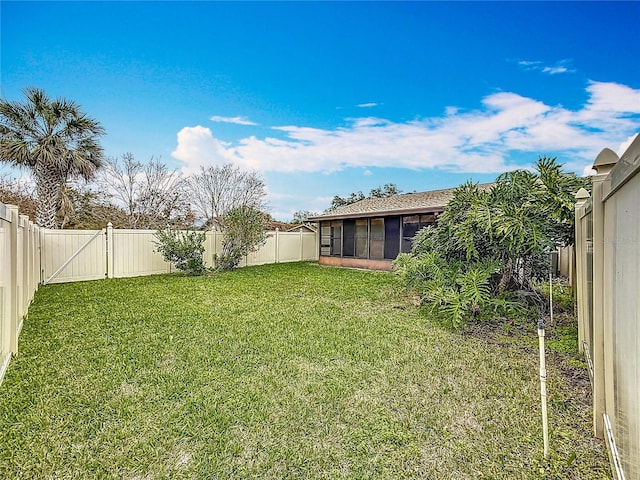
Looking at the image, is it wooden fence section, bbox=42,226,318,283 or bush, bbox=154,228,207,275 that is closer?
wooden fence section, bbox=42,226,318,283

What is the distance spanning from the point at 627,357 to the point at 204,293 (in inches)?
300

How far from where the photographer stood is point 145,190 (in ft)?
58.2

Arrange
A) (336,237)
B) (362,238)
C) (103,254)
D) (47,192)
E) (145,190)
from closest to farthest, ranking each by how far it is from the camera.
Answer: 1. (103,254)
2. (47,192)
3. (362,238)
4. (336,237)
5. (145,190)

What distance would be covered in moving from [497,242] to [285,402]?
434cm

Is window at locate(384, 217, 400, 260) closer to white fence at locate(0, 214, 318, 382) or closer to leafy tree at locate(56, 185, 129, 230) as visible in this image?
white fence at locate(0, 214, 318, 382)

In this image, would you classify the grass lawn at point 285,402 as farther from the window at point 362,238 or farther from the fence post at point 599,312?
the window at point 362,238

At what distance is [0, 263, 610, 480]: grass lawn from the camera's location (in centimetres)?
221

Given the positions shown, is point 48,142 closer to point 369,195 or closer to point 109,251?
point 109,251

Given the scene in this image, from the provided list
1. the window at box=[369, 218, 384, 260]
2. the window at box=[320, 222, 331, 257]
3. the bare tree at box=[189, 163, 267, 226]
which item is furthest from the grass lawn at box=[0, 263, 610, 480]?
the bare tree at box=[189, 163, 267, 226]

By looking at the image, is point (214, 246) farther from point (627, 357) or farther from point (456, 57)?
point (627, 357)

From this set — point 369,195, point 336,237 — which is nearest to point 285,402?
point 336,237

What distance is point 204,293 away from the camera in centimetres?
797

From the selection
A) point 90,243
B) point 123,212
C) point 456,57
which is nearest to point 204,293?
point 90,243

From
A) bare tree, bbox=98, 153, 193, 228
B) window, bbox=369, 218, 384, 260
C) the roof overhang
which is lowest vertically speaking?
window, bbox=369, 218, 384, 260
